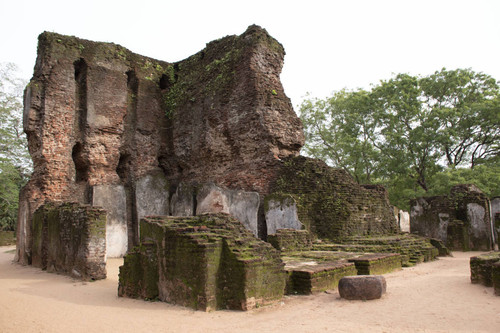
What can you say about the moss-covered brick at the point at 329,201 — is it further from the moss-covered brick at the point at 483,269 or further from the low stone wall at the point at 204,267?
the low stone wall at the point at 204,267

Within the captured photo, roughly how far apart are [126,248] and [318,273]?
28.3ft

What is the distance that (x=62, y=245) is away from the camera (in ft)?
29.9

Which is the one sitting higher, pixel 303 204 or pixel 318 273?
pixel 303 204

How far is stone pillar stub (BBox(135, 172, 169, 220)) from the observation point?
13.8m

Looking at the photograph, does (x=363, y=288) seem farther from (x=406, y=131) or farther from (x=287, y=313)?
(x=406, y=131)

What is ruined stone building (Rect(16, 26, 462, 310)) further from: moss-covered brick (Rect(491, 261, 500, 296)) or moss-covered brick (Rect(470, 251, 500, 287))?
moss-covered brick (Rect(491, 261, 500, 296))

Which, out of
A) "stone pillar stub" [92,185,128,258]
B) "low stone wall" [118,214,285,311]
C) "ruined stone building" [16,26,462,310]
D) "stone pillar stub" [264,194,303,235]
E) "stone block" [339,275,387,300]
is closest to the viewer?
"low stone wall" [118,214,285,311]

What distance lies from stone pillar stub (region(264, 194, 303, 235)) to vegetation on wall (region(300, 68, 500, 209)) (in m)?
10.0

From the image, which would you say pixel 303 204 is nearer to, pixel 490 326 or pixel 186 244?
pixel 186 244

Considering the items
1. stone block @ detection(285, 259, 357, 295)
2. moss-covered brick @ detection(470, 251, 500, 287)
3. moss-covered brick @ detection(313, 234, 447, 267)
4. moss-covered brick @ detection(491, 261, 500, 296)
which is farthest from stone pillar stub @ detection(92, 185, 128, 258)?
moss-covered brick @ detection(491, 261, 500, 296)

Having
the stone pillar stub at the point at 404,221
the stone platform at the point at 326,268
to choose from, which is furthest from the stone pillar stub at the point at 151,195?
the stone pillar stub at the point at 404,221

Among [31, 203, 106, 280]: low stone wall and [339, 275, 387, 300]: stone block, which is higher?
[31, 203, 106, 280]: low stone wall

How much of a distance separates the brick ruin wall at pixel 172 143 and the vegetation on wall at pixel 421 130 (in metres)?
8.22

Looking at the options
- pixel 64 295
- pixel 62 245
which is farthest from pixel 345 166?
pixel 64 295
